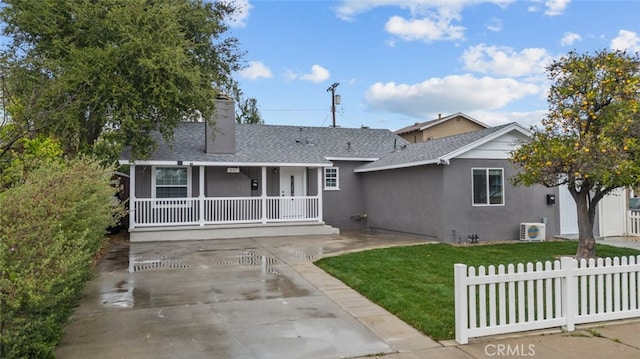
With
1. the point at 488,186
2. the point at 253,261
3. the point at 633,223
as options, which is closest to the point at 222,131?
the point at 253,261

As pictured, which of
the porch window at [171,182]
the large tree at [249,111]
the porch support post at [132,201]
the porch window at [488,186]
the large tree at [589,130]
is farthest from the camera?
the large tree at [249,111]

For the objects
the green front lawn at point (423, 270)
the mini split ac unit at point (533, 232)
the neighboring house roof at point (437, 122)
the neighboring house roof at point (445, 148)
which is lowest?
the green front lawn at point (423, 270)

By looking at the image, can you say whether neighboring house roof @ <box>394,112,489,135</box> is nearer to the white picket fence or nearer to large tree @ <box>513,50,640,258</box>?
large tree @ <box>513,50,640,258</box>

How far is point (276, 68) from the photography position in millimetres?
23375

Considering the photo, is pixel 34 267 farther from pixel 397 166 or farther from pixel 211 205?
pixel 397 166

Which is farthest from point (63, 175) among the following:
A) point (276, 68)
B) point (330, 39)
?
point (276, 68)

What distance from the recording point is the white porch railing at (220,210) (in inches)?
571

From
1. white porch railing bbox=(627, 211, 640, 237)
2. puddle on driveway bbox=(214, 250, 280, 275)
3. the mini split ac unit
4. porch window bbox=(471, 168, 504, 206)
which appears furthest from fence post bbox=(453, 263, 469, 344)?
white porch railing bbox=(627, 211, 640, 237)

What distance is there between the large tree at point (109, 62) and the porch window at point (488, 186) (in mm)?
9016

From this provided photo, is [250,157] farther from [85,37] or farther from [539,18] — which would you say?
[539,18]

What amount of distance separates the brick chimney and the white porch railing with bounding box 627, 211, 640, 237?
14.1 metres

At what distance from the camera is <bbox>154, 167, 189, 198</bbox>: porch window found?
15.4 metres

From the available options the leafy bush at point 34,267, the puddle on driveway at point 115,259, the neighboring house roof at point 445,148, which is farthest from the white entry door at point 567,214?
the leafy bush at point 34,267

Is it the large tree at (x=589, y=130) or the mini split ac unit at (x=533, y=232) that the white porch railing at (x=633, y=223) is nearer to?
the mini split ac unit at (x=533, y=232)
